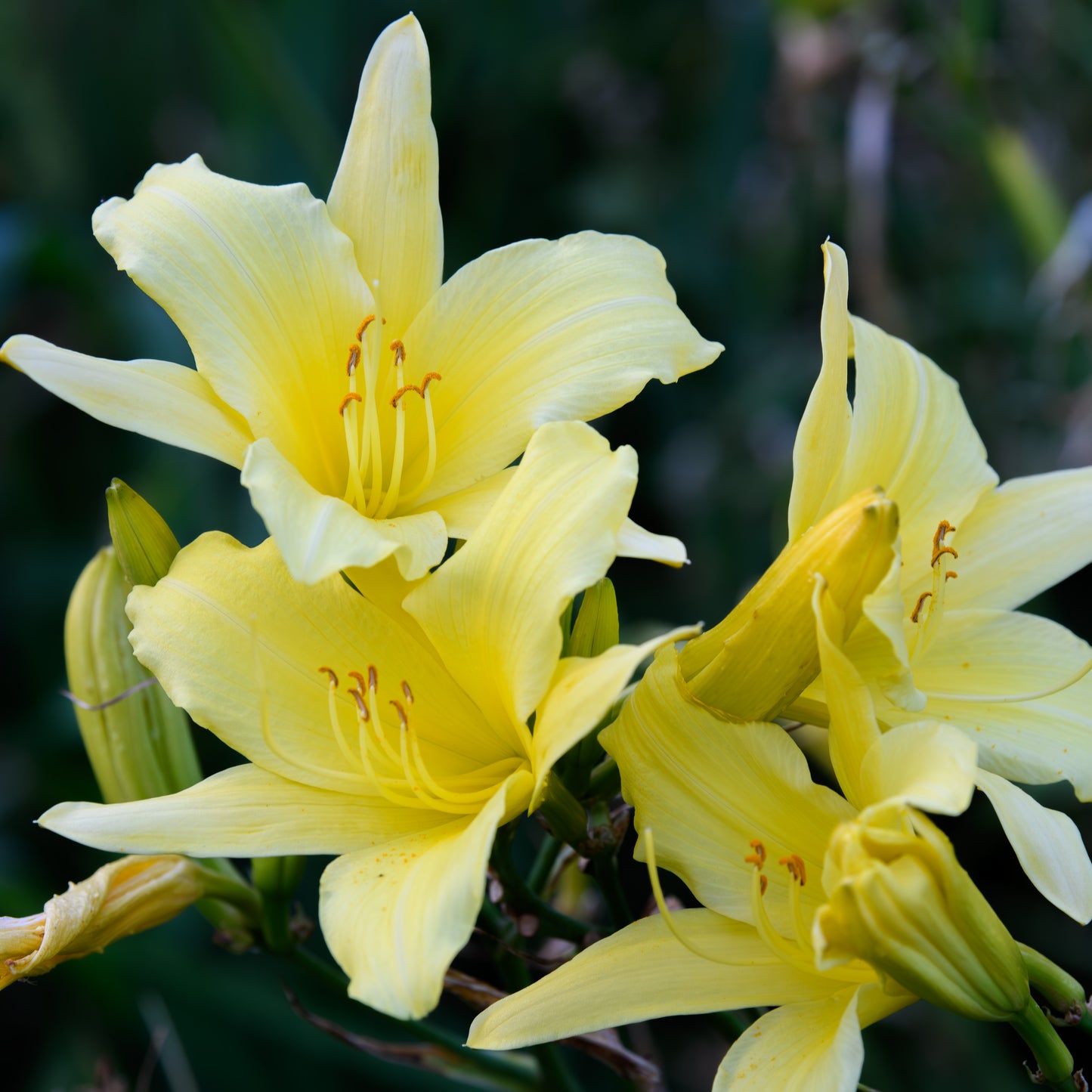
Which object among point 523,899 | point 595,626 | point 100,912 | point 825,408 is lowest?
point 523,899

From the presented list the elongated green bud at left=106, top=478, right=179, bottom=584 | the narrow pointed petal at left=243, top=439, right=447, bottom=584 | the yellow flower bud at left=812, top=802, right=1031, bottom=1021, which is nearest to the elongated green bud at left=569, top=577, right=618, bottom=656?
the narrow pointed petal at left=243, top=439, right=447, bottom=584

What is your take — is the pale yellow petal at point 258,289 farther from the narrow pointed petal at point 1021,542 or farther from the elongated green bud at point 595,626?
the narrow pointed petal at point 1021,542

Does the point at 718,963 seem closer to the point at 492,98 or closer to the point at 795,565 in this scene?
the point at 795,565

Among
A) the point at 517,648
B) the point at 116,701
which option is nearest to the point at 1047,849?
the point at 517,648

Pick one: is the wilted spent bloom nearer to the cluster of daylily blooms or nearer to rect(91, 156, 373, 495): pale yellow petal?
the cluster of daylily blooms

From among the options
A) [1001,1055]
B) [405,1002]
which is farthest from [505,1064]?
[1001,1055]

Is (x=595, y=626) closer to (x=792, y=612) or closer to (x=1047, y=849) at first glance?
(x=792, y=612)

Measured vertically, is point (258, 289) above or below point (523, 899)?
above
